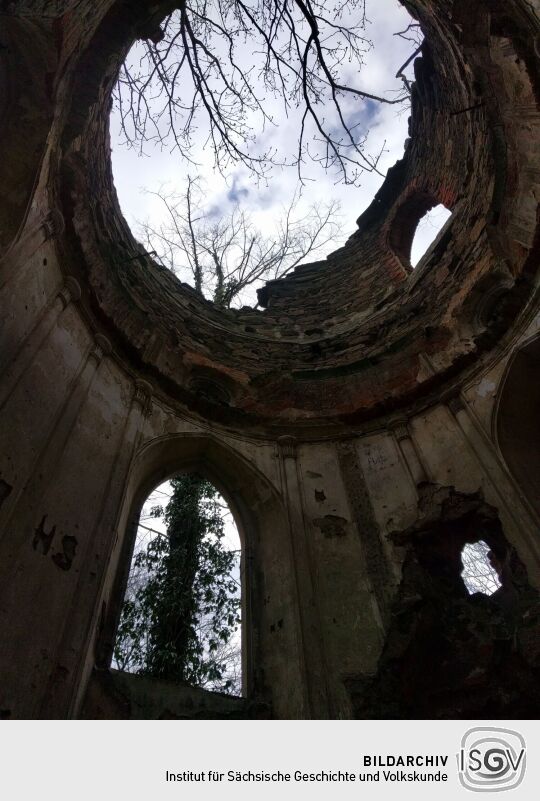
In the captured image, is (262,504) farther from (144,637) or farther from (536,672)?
(536,672)

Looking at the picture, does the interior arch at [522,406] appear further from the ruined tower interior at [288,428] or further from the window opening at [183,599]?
the window opening at [183,599]

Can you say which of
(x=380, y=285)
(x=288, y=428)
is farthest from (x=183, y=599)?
(x=380, y=285)

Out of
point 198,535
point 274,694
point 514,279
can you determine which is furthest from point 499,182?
point 274,694

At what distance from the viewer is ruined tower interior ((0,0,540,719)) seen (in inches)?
178

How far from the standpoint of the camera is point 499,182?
6.91 m

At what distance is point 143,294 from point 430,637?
257 inches

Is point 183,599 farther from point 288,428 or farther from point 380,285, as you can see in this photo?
point 380,285

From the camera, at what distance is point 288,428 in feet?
25.7
